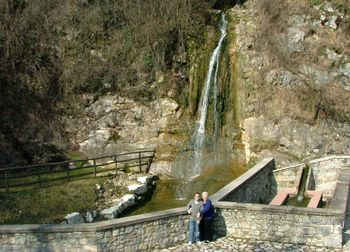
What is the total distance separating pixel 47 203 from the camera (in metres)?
14.7

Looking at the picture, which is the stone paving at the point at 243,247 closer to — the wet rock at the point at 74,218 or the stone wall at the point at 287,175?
the wet rock at the point at 74,218

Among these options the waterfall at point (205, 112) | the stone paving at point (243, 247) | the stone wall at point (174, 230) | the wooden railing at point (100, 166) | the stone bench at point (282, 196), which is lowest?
the stone paving at point (243, 247)

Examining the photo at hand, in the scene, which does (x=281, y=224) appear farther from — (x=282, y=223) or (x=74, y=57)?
(x=74, y=57)

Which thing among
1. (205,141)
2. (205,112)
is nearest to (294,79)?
(205,112)

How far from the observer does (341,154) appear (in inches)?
701

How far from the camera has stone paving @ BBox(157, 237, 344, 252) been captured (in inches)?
381

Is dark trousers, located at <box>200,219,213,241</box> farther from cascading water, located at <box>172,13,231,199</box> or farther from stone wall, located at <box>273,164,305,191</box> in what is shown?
cascading water, located at <box>172,13,231,199</box>

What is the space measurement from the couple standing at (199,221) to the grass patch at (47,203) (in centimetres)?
507

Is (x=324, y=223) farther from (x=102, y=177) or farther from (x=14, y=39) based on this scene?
(x=14, y=39)

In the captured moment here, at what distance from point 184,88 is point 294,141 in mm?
5678

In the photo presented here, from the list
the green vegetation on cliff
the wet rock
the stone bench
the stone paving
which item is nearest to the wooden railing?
the green vegetation on cliff

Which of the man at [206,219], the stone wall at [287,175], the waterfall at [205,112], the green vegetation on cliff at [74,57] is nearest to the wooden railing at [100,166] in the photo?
the green vegetation on cliff at [74,57]

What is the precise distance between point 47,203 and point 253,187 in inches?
269

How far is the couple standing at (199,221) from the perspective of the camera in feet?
33.0
